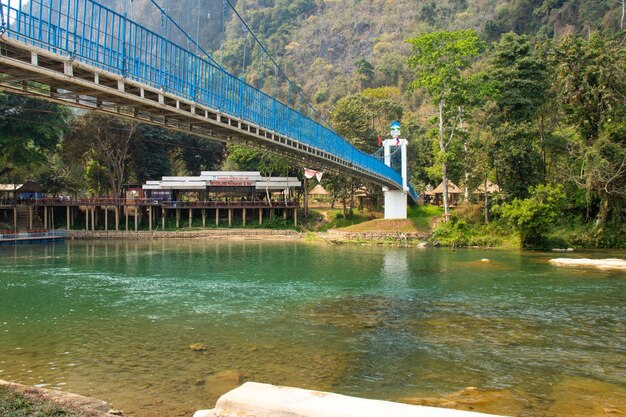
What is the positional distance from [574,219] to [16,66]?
38215mm

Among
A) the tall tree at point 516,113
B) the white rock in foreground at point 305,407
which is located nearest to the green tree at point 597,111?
the tall tree at point 516,113

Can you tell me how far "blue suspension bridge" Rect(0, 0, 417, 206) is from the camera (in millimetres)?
13523

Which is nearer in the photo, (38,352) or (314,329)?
(38,352)

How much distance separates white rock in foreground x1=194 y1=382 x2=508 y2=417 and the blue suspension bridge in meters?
9.54

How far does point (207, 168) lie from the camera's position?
2677 inches

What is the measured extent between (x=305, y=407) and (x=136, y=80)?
1309 centimetres

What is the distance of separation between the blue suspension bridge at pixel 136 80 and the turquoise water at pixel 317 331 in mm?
6777

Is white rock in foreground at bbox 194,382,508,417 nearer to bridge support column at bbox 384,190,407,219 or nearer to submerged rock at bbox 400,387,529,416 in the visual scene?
submerged rock at bbox 400,387,529,416

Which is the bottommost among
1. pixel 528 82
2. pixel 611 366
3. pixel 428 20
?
pixel 611 366

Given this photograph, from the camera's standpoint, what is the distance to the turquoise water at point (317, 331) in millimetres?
10492

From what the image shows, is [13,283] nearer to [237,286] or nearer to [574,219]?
[237,286]

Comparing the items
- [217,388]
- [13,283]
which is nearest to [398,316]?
[217,388]

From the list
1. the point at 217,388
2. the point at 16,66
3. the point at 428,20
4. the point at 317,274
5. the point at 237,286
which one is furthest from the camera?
the point at 428,20

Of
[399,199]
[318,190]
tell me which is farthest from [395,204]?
[318,190]
